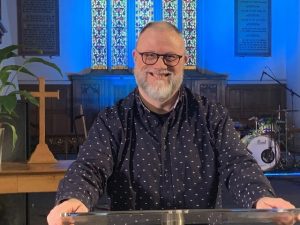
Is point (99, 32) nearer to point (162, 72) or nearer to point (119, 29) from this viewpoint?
point (119, 29)

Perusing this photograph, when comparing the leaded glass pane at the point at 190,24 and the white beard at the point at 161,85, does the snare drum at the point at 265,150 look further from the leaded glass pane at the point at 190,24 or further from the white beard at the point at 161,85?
the white beard at the point at 161,85

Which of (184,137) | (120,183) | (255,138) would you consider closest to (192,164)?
(184,137)

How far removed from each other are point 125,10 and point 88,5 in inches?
31.0

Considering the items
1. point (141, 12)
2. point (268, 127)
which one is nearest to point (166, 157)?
point (268, 127)

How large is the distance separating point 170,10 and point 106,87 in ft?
7.38

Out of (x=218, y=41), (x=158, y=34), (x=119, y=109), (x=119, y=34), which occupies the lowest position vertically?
(x=119, y=109)

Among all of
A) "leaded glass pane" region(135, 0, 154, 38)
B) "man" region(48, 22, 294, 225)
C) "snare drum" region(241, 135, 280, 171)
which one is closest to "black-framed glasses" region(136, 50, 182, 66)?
"man" region(48, 22, 294, 225)

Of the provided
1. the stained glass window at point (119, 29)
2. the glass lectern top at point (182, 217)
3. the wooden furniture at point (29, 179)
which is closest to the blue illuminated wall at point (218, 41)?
the stained glass window at point (119, 29)

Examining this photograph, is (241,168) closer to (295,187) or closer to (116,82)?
(295,187)

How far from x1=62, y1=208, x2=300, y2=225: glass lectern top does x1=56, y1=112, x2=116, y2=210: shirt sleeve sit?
0.39 m

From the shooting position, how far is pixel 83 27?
10.5m

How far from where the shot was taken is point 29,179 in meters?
2.57

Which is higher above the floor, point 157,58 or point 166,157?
point 157,58

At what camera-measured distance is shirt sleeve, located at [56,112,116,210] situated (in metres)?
1.28
